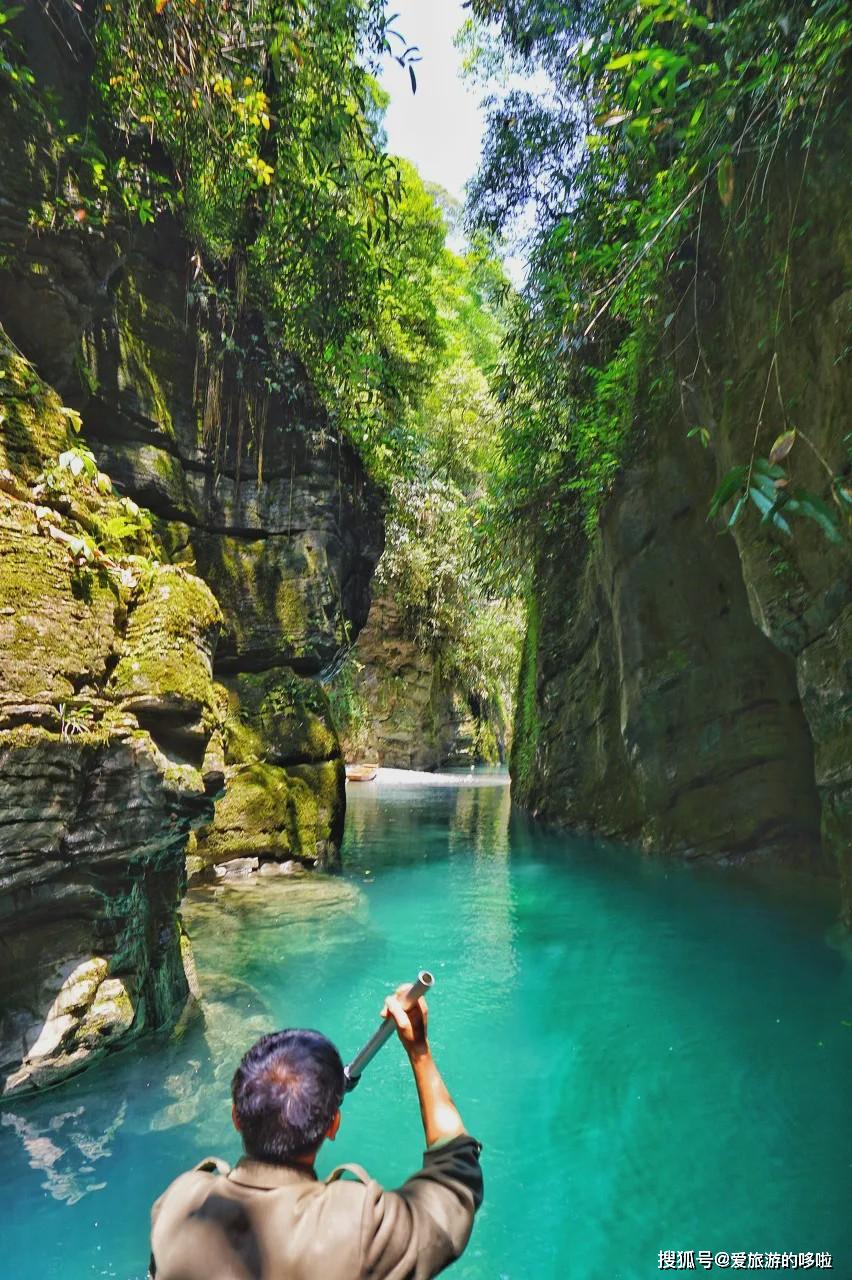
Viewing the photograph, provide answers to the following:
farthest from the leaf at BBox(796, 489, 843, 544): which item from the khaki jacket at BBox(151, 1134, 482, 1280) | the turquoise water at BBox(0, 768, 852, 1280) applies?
the turquoise water at BBox(0, 768, 852, 1280)

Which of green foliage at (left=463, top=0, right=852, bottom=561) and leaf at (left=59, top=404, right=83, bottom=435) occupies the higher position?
green foliage at (left=463, top=0, right=852, bottom=561)

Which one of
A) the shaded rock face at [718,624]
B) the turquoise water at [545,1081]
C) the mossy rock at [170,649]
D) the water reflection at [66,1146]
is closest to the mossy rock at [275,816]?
the turquoise water at [545,1081]

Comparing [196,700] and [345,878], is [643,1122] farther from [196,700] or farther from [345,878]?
[345,878]

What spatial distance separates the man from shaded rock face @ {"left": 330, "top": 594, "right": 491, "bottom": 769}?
24596 mm

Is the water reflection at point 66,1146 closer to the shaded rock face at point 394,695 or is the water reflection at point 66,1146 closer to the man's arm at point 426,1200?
the man's arm at point 426,1200

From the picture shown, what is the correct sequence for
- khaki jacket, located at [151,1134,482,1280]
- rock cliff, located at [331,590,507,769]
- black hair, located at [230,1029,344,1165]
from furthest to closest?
1. rock cliff, located at [331,590,507,769]
2. black hair, located at [230,1029,344,1165]
3. khaki jacket, located at [151,1134,482,1280]

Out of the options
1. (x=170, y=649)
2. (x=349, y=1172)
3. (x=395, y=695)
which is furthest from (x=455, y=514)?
(x=349, y=1172)

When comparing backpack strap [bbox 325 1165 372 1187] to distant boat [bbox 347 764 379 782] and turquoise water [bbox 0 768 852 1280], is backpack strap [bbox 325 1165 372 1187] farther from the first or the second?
distant boat [bbox 347 764 379 782]

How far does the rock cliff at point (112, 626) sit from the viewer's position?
12.6ft

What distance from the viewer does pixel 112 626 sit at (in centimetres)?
448

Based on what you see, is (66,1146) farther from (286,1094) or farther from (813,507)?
(813,507)

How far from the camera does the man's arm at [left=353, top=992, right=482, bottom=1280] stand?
1.27m

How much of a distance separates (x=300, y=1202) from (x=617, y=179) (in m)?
9.13

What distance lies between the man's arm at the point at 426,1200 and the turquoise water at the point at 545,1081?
196cm
